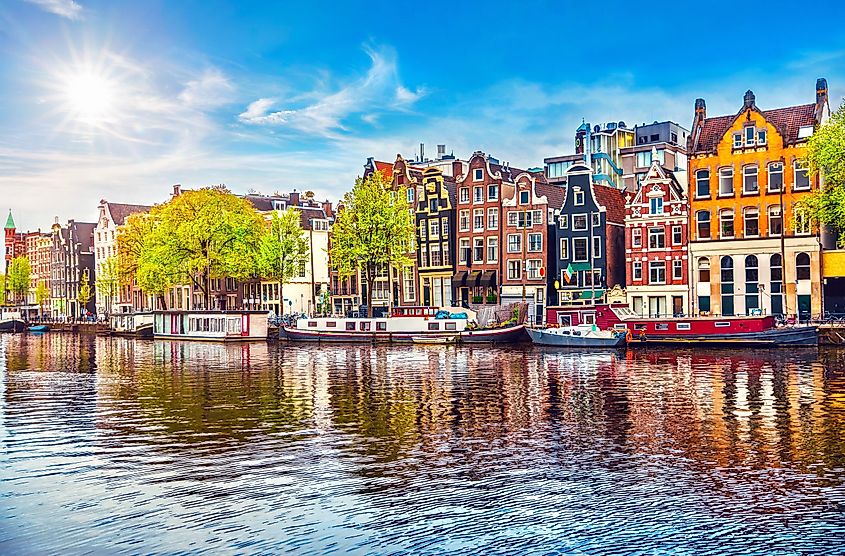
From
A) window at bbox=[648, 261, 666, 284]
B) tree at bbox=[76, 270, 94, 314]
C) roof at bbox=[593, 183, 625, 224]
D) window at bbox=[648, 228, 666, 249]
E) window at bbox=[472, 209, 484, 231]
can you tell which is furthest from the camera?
tree at bbox=[76, 270, 94, 314]

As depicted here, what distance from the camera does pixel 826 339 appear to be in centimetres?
6712

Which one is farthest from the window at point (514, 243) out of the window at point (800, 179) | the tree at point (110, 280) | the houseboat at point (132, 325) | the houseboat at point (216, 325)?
the tree at point (110, 280)

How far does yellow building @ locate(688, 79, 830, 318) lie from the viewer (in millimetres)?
79500

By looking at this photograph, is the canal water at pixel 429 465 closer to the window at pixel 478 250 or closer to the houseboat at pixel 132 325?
the window at pixel 478 250

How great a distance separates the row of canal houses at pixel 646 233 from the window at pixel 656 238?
91 mm

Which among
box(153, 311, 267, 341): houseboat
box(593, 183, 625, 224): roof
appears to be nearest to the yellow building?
box(593, 183, 625, 224): roof

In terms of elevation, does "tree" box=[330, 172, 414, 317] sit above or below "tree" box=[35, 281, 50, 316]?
above

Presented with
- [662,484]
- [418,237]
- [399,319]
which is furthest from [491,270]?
[662,484]

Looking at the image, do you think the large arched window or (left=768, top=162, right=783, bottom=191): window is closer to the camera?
(left=768, top=162, right=783, bottom=191): window

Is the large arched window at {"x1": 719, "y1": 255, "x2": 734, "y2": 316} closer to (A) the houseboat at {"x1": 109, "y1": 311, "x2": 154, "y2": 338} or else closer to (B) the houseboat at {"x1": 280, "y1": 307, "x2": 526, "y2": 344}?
(B) the houseboat at {"x1": 280, "y1": 307, "x2": 526, "y2": 344}

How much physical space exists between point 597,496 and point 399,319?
60.1m

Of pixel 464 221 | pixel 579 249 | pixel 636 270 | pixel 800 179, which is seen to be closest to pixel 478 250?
pixel 464 221

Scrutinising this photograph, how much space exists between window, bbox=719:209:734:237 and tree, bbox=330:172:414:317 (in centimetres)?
2848

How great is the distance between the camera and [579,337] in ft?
237
